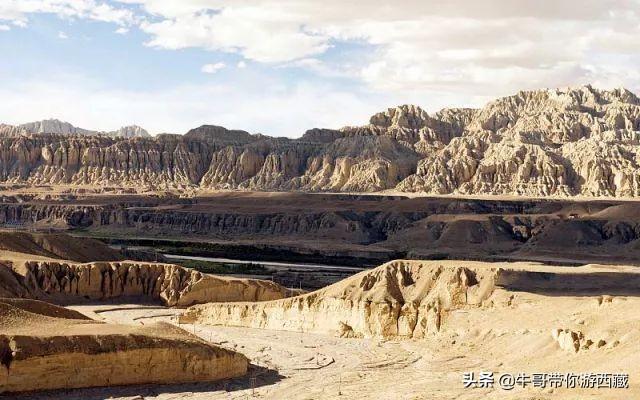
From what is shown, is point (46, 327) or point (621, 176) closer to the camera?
point (46, 327)

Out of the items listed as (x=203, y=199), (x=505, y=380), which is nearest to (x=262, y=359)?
(x=505, y=380)

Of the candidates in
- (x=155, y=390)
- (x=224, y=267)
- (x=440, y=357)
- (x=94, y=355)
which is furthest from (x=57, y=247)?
(x=155, y=390)

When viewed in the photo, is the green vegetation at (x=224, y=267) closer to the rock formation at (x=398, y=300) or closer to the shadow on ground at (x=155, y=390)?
the rock formation at (x=398, y=300)

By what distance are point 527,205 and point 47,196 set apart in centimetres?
8240

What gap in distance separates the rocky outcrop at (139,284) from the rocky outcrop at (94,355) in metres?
22.4

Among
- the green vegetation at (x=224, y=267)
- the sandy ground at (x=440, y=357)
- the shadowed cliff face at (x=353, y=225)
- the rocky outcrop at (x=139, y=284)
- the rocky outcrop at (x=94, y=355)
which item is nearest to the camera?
the rocky outcrop at (x=94, y=355)

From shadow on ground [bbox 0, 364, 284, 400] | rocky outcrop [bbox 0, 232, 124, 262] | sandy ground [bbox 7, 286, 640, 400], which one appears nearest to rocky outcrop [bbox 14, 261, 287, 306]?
rocky outcrop [bbox 0, 232, 124, 262]

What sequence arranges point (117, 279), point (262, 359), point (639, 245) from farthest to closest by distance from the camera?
point (639, 245) → point (117, 279) → point (262, 359)

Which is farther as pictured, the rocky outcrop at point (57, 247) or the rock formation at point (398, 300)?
the rocky outcrop at point (57, 247)

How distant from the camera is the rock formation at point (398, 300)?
52688 mm

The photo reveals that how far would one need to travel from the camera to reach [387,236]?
454ft

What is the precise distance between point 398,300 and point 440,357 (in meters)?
7.69

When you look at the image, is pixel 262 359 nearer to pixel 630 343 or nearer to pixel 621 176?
pixel 630 343

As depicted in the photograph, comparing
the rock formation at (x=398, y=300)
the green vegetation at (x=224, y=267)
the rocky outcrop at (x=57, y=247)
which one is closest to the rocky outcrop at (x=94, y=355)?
the rock formation at (x=398, y=300)
